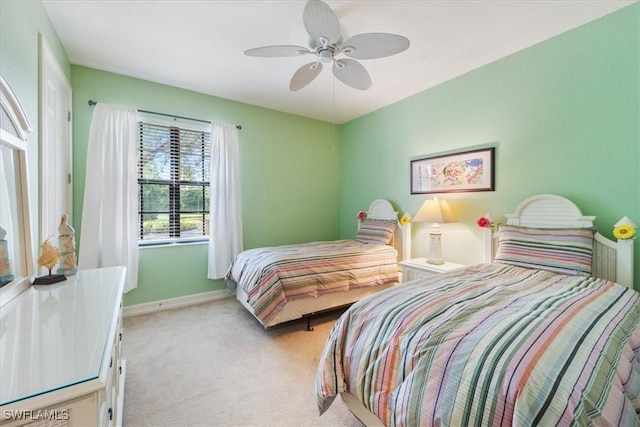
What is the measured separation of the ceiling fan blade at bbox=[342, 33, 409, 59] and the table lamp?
159 centimetres

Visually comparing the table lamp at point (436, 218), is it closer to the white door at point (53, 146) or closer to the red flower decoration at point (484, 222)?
the red flower decoration at point (484, 222)

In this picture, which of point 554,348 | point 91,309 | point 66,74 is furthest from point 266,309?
point 66,74

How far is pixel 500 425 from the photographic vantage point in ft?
2.88

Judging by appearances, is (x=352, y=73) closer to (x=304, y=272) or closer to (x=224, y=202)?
(x=304, y=272)

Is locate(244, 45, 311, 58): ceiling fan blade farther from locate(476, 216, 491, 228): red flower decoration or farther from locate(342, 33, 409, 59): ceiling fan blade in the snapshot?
locate(476, 216, 491, 228): red flower decoration

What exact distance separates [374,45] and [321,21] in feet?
1.33

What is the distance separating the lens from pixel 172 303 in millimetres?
3297

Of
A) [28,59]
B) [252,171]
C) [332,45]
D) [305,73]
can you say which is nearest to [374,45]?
[332,45]

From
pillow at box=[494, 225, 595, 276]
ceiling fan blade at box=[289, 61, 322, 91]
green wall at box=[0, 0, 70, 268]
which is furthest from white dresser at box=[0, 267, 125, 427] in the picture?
pillow at box=[494, 225, 595, 276]

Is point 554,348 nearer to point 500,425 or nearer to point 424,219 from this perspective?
point 500,425

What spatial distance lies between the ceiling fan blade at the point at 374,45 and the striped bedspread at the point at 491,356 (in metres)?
1.60

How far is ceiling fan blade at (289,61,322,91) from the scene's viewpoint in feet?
7.08

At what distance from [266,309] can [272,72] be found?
242 centimetres

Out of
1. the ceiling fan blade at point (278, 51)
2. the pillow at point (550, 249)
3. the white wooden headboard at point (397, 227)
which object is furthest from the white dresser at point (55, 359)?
the white wooden headboard at point (397, 227)
